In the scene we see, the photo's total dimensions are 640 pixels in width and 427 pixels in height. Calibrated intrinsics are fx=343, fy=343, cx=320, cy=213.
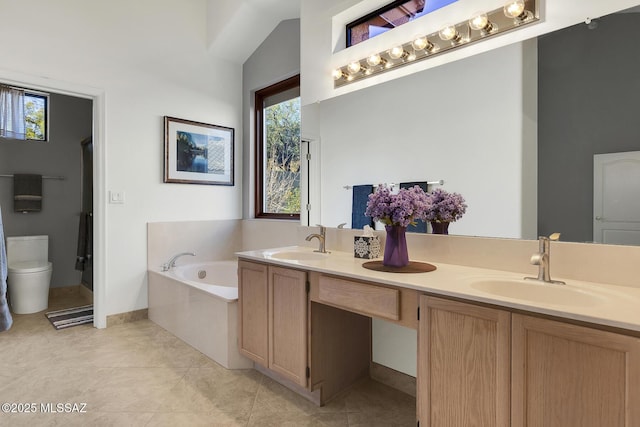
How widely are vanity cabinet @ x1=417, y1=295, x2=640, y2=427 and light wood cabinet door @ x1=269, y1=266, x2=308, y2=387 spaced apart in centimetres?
67

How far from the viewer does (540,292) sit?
1.31 meters

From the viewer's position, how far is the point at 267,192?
3.78m

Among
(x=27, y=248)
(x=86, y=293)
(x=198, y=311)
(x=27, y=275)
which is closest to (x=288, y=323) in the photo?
(x=198, y=311)

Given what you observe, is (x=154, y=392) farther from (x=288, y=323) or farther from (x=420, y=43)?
(x=420, y=43)

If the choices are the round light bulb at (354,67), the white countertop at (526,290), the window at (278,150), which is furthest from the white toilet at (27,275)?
the round light bulb at (354,67)

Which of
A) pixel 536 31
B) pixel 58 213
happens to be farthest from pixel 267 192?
pixel 536 31

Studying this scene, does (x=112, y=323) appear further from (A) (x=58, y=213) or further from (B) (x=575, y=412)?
(B) (x=575, y=412)

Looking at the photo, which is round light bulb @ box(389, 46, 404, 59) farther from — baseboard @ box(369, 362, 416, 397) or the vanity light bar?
baseboard @ box(369, 362, 416, 397)

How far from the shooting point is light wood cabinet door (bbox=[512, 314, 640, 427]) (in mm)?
906

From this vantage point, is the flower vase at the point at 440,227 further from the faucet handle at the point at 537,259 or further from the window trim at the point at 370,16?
the window trim at the point at 370,16

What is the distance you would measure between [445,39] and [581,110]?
789 mm

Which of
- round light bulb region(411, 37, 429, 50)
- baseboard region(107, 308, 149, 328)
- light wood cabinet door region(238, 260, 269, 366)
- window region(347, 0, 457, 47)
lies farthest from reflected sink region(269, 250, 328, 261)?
baseboard region(107, 308, 149, 328)

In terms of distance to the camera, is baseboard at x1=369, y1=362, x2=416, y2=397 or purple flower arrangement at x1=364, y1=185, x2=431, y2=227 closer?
purple flower arrangement at x1=364, y1=185, x2=431, y2=227

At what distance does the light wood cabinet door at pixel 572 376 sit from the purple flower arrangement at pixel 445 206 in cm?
77
